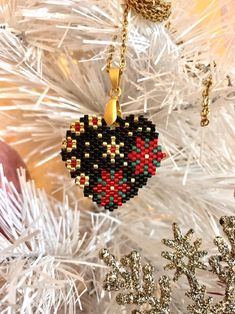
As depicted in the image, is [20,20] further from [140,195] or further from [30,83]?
[140,195]

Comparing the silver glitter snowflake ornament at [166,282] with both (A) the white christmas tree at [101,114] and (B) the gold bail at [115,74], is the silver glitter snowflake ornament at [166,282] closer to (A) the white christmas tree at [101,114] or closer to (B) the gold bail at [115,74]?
(A) the white christmas tree at [101,114]

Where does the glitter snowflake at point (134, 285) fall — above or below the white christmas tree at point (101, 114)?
below

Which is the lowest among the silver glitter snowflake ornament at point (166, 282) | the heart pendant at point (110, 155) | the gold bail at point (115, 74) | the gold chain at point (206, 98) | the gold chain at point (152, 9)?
the silver glitter snowflake ornament at point (166, 282)

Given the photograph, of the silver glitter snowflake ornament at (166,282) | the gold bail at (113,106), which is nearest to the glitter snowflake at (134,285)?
the silver glitter snowflake ornament at (166,282)

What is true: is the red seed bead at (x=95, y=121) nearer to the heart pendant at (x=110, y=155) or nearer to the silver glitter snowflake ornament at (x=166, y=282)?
the heart pendant at (x=110, y=155)

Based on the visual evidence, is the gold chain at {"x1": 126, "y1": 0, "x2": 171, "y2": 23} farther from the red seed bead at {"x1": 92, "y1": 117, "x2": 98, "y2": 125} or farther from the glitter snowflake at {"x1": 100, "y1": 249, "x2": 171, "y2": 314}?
the glitter snowflake at {"x1": 100, "y1": 249, "x2": 171, "y2": 314}

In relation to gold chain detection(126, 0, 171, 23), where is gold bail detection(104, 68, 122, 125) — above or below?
below

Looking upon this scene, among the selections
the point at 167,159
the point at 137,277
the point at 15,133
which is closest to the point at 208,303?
the point at 137,277

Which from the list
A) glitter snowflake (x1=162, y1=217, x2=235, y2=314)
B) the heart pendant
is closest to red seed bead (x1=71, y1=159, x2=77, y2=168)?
the heart pendant

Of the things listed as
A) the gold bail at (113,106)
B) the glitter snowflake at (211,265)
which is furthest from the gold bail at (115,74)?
the glitter snowflake at (211,265)
